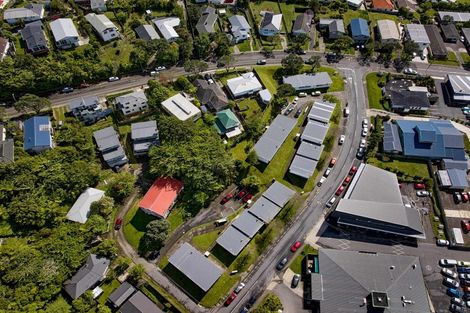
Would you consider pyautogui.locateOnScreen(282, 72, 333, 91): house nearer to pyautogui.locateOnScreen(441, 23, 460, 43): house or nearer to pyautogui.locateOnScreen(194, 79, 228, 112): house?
pyautogui.locateOnScreen(194, 79, 228, 112): house

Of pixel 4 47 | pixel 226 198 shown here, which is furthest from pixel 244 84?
pixel 4 47

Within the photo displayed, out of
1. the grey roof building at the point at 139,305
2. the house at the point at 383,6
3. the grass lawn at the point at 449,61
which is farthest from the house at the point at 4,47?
the grass lawn at the point at 449,61

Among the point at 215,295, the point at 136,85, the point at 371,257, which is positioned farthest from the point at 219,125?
the point at 371,257

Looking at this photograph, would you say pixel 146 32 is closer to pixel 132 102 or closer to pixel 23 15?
pixel 132 102

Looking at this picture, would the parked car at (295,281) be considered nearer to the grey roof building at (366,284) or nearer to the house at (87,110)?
the grey roof building at (366,284)

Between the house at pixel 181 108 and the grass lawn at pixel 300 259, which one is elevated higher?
the house at pixel 181 108
